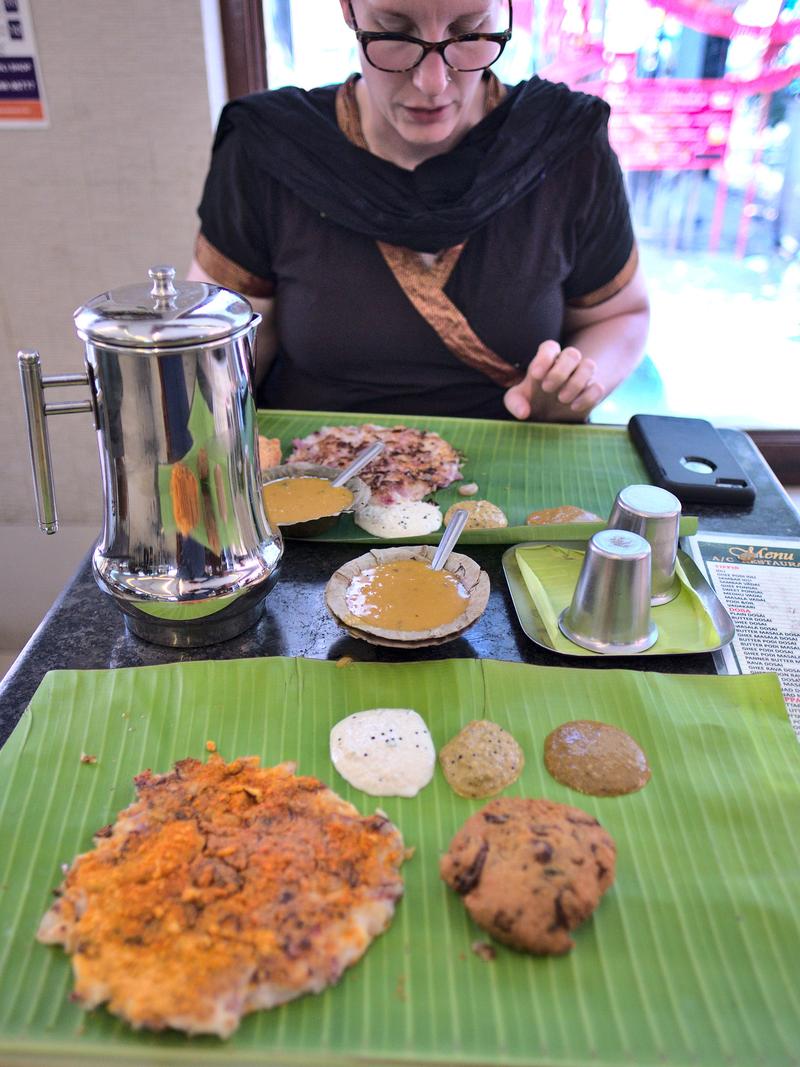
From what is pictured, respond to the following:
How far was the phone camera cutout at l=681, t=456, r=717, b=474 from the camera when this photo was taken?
183cm

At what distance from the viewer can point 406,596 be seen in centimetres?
131

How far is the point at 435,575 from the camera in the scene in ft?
4.44

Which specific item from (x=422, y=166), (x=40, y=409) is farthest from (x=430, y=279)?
(x=40, y=409)

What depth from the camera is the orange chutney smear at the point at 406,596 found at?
4.14ft

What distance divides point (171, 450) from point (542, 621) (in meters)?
0.66

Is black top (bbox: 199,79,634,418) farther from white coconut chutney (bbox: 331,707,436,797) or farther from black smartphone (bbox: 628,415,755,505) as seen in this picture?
white coconut chutney (bbox: 331,707,436,797)

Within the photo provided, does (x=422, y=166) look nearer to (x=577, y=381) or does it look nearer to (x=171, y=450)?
(x=577, y=381)

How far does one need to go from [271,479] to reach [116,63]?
70.7 inches

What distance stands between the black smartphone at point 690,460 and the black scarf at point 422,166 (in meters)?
0.71

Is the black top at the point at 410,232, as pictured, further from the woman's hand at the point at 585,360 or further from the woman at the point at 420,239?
the woman's hand at the point at 585,360

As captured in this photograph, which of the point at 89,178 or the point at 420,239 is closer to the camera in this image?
the point at 420,239

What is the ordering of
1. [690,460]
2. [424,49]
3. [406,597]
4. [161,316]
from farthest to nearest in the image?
[690,460] < [424,49] < [406,597] < [161,316]

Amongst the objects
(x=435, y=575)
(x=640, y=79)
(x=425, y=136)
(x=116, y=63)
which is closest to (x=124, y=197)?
(x=116, y=63)

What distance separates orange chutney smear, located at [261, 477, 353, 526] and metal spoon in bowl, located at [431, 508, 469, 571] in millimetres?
238
